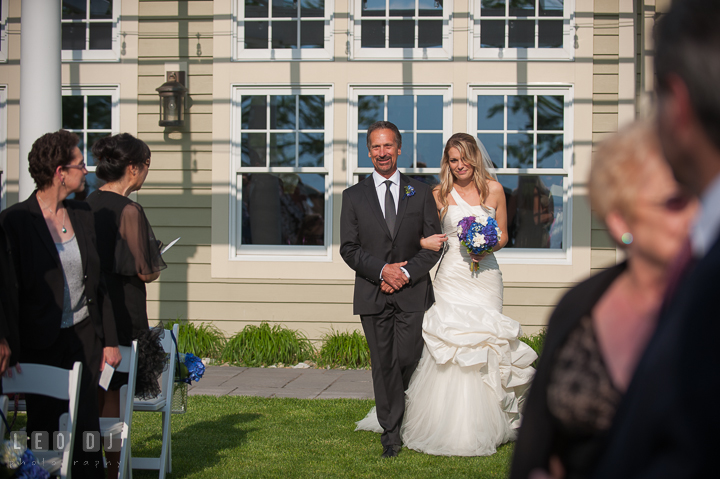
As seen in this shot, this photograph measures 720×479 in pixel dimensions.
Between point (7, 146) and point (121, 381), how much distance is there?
18.4 ft

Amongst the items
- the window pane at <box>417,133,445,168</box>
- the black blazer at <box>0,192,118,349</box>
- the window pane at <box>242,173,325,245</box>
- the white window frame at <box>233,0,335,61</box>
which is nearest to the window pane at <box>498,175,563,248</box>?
the window pane at <box>417,133,445,168</box>

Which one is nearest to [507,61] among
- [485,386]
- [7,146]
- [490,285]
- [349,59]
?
[349,59]

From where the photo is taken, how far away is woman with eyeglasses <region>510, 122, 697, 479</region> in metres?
0.97

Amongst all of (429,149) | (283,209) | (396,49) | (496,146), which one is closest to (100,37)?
(283,209)

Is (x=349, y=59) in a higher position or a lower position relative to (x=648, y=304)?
higher

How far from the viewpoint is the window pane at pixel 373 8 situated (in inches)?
289

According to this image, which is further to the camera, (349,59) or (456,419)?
(349,59)

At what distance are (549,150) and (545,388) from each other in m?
6.58

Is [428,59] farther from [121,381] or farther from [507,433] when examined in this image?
[121,381]

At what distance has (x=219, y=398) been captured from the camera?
220 inches

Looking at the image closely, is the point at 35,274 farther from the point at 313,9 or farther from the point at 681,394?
the point at 313,9

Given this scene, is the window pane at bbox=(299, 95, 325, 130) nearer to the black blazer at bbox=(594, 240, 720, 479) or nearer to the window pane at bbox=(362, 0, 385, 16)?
the window pane at bbox=(362, 0, 385, 16)

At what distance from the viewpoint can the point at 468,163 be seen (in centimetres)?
446

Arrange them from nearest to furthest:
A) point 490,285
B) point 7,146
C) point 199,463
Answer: point 199,463, point 490,285, point 7,146
